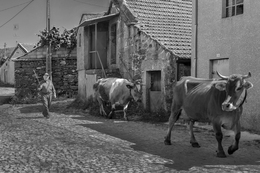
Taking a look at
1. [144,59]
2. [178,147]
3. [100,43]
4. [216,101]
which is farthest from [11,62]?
[216,101]

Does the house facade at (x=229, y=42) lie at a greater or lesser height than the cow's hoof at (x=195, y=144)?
greater

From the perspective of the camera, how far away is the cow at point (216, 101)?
24.8 ft

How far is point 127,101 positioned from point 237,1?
237 inches

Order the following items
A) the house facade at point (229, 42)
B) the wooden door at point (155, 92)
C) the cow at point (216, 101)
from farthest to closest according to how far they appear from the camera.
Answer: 1. the wooden door at point (155, 92)
2. the house facade at point (229, 42)
3. the cow at point (216, 101)

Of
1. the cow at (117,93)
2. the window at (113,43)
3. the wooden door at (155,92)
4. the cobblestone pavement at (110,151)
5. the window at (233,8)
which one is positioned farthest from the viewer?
the window at (113,43)

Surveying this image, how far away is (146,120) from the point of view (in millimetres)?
15117

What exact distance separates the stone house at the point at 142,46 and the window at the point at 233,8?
115 inches

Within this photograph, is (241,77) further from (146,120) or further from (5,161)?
(146,120)

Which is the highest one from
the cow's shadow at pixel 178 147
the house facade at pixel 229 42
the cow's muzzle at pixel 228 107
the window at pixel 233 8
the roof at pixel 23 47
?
the roof at pixel 23 47

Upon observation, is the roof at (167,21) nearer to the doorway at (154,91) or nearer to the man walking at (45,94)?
the doorway at (154,91)

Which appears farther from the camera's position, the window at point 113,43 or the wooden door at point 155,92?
the window at point 113,43

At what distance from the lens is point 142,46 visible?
58.4ft

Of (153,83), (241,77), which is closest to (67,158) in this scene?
(241,77)

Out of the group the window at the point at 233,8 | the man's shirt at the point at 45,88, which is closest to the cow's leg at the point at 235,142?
the window at the point at 233,8
